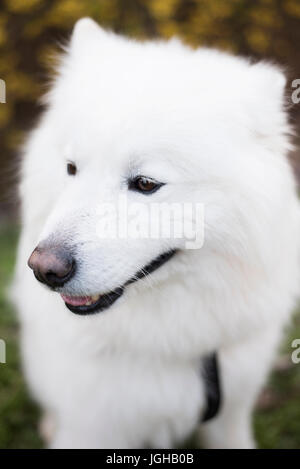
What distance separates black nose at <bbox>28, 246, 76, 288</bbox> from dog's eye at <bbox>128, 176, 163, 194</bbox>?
34 centimetres

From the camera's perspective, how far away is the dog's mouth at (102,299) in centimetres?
187

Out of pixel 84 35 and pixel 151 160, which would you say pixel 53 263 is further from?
pixel 84 35

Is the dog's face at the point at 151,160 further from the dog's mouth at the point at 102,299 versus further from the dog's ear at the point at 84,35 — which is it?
the dog's ear at the point at 84,35

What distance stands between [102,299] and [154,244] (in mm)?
296

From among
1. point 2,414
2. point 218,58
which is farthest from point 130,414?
point 218,58

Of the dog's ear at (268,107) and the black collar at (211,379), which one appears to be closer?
the dog's ear at (268,107)

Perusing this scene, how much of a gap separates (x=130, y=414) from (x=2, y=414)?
1.11 metres

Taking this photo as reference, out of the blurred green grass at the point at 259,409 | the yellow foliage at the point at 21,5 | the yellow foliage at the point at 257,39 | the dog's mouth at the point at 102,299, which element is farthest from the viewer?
the yellow foliage at the point at 257,39

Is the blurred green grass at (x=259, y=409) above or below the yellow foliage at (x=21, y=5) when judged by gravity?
below

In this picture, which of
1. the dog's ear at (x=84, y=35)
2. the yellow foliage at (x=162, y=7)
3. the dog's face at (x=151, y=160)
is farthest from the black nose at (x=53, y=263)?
the yellow foliage at (x=162, y=7)

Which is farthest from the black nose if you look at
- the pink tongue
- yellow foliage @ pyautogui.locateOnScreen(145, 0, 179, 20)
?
yellow foliage @ pyautogui.locateOnScreen(145, 0, 179, 20)

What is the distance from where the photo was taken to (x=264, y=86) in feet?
6.40

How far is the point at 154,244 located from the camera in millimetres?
1787

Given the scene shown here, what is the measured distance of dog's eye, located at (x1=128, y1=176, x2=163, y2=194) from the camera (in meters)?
1.78
